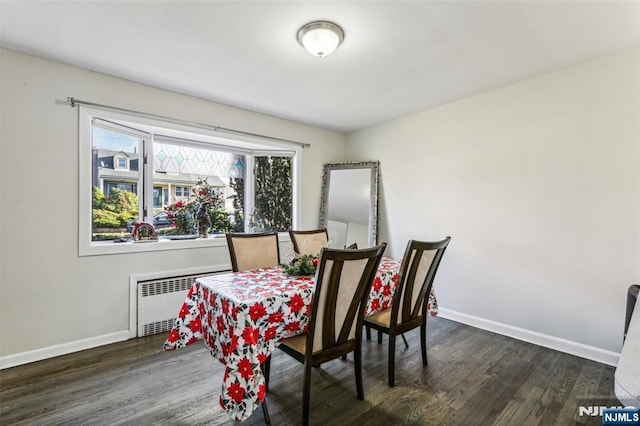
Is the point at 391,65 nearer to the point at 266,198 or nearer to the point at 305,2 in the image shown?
the point at 305,2

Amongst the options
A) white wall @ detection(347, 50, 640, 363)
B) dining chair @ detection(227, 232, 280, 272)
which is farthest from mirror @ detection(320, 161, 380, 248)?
dining chair @ detection(227, 232, 280, 272)

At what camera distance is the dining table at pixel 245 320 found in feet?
4.80

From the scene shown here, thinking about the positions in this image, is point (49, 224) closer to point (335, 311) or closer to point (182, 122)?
point (182, 122)

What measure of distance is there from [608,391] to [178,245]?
3.66 meters

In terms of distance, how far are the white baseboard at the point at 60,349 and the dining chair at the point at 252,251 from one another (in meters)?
1.26

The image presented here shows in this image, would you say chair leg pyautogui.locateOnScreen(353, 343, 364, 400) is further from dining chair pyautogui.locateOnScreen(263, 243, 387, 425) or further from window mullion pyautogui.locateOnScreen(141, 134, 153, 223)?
window mullion pyautogui.locateOnScreen(141, 134, 153, 223)

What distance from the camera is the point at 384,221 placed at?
13.4 ft

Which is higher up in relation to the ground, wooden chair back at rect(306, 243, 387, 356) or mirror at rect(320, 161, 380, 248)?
mirror at rect(320, 161, 380, 248)

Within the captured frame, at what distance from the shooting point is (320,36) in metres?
1.95

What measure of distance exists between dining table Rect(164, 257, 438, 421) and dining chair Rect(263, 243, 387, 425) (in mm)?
145

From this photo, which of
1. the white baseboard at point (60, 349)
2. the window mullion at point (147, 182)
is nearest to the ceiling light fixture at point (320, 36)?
the window mullion at point (147, 182)

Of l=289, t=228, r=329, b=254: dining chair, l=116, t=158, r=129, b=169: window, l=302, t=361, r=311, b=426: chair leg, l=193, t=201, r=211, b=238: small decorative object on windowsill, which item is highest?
l=116, t=158, r=129, b=169: window

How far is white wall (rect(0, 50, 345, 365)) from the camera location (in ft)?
7.36

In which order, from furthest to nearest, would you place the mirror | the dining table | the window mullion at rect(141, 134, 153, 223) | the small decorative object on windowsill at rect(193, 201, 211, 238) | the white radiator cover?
the mirror, the small decorative object on windowsill at rect(193, 201, 211, 238), the window mullion at rect(141, 134, 153, 223), the white radiator cover, the dining table
